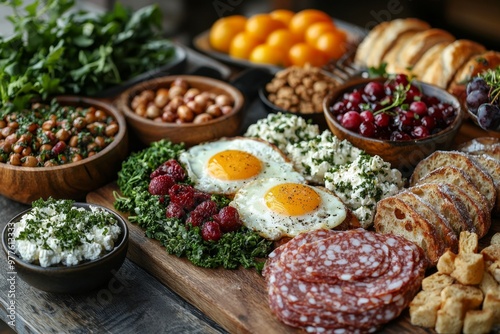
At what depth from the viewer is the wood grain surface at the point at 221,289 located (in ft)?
9.62

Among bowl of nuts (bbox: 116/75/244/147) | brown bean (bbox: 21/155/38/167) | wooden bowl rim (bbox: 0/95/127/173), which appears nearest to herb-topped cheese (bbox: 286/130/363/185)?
bowl of nuts (bbox: 116/75/244/147)

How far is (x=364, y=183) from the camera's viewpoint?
139 inches

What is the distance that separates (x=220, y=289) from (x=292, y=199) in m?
0.66

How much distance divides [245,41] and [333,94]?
1535 mm

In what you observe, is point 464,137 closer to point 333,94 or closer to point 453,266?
point 333,94

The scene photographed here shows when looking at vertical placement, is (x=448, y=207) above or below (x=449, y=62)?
below

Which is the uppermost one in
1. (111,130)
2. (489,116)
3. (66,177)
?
(489,116)

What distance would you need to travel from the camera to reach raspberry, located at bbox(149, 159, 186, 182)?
149 inches

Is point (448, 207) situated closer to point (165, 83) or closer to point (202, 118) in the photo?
point (202, 118)

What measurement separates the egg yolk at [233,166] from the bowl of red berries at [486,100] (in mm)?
1318

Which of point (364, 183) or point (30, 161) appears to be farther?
point (30, 161)

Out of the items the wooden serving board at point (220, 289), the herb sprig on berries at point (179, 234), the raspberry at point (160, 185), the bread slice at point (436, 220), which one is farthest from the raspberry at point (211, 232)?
the bread slice at point (436, 220)

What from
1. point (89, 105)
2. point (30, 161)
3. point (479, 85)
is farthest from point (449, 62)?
point (30, 161)

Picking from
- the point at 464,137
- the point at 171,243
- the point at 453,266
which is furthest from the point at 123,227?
the point at 464,137
